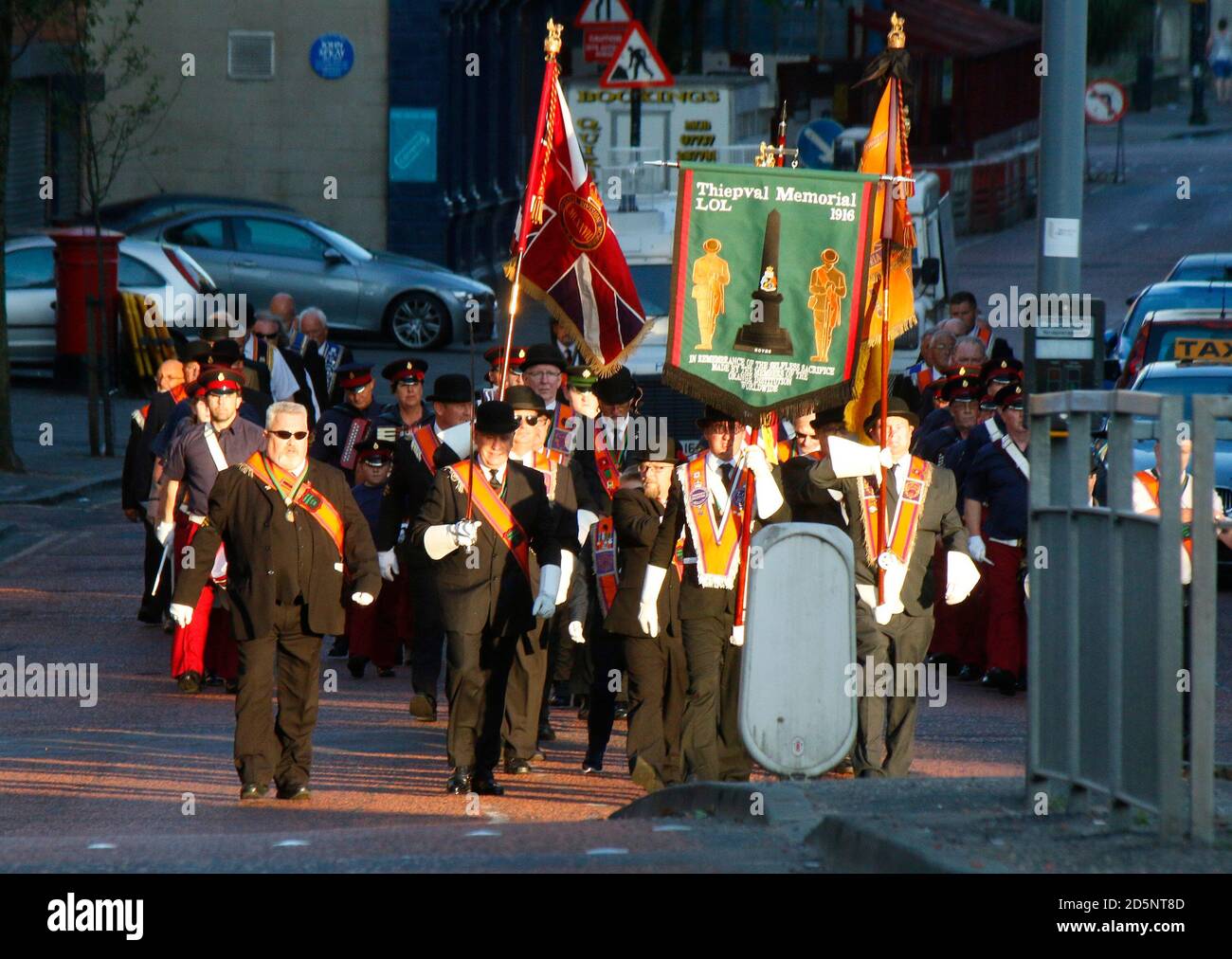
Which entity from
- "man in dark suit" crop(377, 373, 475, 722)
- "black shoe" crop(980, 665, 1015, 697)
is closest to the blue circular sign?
"man in dark suit" crop(377, 373, 475, 722)

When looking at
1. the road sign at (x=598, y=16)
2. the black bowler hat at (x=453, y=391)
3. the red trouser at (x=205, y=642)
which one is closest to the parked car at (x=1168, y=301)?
the road sign at (x=598, y=16)

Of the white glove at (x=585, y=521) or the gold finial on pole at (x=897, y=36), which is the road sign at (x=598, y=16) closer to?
the white glove at (x=585, y=521)

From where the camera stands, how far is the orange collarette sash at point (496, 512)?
11.0 m

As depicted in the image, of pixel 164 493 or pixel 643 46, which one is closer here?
pixel 164 493

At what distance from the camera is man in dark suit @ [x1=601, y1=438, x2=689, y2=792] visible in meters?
10.9

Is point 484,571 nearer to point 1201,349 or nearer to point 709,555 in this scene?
point 709,555

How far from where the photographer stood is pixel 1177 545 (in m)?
6.85

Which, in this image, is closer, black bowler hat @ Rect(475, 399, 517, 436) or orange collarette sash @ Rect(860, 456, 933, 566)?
black bowler hat @ Rect(475, 399, 517, 436)

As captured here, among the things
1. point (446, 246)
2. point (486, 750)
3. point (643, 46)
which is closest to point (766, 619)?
point (486, 750)

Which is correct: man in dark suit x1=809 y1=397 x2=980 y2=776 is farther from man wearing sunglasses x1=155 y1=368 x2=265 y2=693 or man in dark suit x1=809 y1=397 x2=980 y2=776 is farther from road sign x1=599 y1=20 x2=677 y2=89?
road sign x1=599 y1=20 x2=677 y2=89

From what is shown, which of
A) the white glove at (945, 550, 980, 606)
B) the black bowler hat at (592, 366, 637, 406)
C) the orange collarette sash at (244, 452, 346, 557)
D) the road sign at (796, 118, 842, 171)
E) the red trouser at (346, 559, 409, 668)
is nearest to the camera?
the orange collarette sash at (244, 452, 346, 557)

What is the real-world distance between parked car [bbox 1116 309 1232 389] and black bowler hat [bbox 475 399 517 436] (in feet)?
30.8
